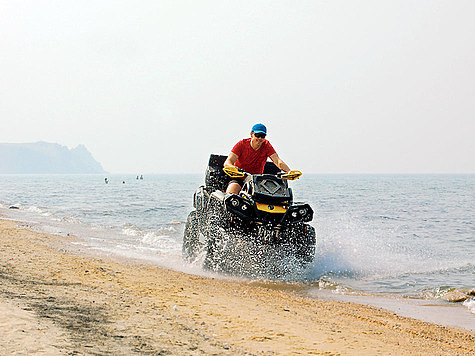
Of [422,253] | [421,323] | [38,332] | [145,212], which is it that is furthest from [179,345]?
[145,212]

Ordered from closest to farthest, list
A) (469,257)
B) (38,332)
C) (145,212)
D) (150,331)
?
(38,332), (150,331), (469,257), (145,212)

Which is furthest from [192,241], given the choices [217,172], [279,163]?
[279,163]

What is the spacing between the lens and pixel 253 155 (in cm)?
772

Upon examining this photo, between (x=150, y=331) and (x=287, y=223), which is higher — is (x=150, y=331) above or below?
below

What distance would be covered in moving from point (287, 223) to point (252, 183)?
0.88m

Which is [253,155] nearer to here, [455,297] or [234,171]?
[234,171]

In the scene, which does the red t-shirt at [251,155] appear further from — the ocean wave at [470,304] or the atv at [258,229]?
the ocean wave at [470,304]

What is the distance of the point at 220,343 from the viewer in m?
3.12

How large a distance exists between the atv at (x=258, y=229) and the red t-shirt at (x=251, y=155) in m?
0.48

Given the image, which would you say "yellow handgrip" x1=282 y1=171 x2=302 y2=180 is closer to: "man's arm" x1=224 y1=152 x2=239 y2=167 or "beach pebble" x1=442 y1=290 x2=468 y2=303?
"man's arm" x1=224 y1=152 x2=239 y2=167

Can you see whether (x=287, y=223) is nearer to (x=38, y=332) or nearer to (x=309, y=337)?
(x=309, y=337)

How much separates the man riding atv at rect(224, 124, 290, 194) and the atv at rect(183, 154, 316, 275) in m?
0.37

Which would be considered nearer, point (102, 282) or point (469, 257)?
point (102, 282)

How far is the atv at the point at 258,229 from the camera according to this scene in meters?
6.66
